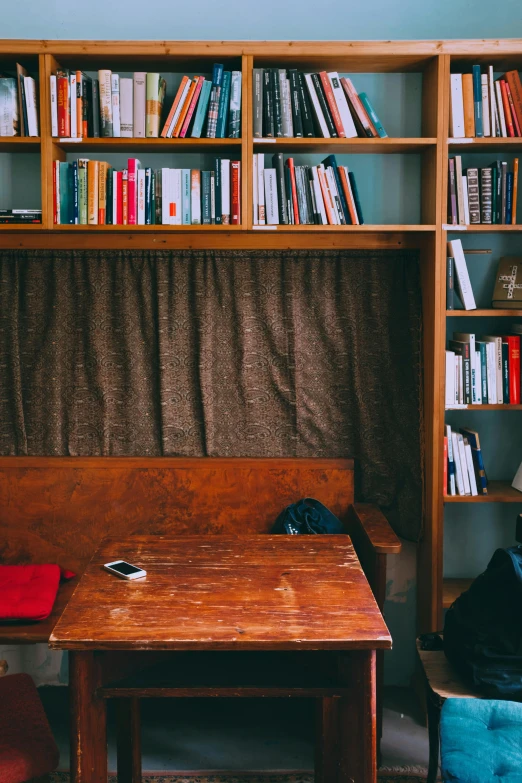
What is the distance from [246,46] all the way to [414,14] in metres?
0.80

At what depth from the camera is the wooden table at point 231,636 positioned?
1744 mm

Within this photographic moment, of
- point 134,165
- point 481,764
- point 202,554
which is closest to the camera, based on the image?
point 481,764

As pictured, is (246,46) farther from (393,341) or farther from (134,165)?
(393,341)

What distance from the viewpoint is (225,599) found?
6.46ft

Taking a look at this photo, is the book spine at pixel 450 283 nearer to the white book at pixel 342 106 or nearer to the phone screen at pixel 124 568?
the white book at pixel 342 106

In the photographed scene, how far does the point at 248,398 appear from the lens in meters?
3.16

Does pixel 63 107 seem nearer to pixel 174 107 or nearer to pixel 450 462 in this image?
pixel 174 107

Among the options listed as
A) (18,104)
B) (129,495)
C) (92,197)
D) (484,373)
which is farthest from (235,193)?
(129,495)

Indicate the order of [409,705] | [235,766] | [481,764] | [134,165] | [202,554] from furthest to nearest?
[409,705]
[134,165]
[235,766]
[202,554]
[481,764]

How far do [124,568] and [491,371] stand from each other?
1.65 metres

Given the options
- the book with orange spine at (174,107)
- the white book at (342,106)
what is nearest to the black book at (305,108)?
the white book at (342,106)

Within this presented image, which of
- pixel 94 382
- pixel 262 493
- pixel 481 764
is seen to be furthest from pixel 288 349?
pixel 481 764

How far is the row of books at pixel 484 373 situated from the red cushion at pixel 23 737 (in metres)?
1.84

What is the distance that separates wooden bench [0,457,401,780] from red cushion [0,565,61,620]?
0.22 meters
